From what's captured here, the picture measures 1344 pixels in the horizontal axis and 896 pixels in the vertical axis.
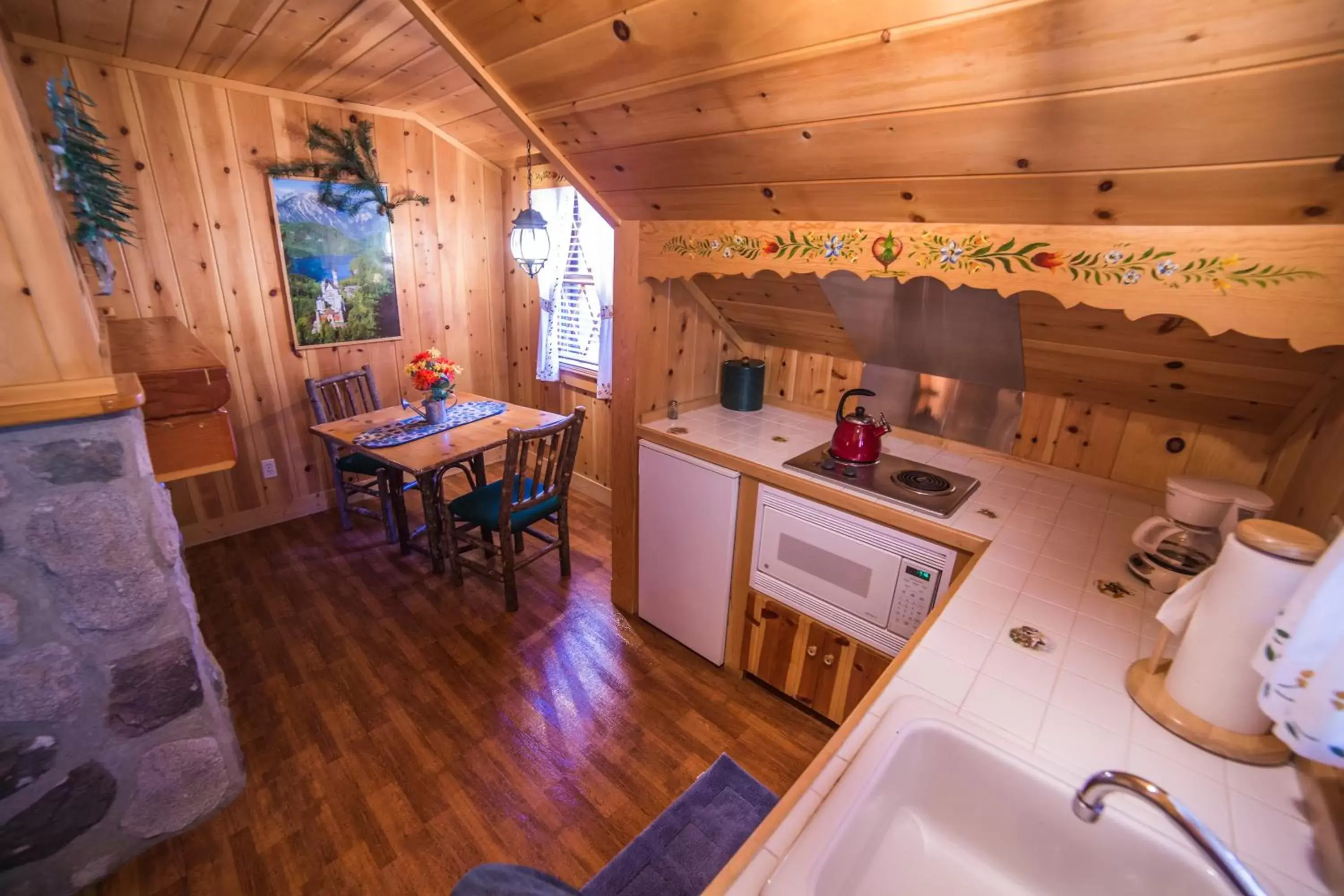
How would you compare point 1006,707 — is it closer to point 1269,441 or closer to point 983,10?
point 983,10

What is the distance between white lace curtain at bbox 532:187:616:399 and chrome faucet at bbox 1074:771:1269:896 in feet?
9.08

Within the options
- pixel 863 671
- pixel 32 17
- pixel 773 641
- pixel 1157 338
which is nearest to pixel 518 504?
pixel 773 641

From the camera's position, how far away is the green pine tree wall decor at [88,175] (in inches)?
86.1

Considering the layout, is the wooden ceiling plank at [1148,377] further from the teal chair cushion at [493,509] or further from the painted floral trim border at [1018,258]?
the teal chair cushion at [493,509]

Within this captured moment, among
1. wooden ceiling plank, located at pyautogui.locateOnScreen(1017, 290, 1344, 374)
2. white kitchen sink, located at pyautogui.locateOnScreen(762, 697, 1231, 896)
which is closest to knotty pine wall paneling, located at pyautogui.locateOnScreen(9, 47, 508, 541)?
wooden ceiling plank, located at pyautogui.locateOnScreen(1017, 290, 1344, 374)

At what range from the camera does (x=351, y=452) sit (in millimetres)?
3227

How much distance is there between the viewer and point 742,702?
210 centimetres

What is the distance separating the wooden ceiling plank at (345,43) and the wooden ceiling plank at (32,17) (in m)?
0.73

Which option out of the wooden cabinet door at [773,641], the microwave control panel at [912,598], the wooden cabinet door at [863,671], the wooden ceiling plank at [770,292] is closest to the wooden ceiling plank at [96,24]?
the wooden ceiling plank at [770,292]

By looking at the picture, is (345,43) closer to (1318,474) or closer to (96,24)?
(96,24)

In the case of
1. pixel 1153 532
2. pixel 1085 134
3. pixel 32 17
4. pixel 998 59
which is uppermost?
pixel 32 17

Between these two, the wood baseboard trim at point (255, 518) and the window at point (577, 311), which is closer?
the wood baseboard trim at point (255, 518)

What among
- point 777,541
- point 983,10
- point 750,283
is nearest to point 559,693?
point 777,541

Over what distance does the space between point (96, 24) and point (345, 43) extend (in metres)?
0.86
